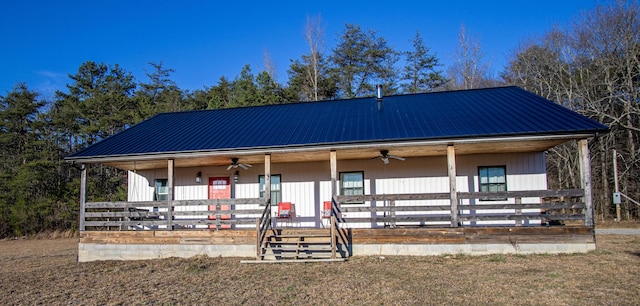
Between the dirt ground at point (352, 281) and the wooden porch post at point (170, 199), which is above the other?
the wooden porch post at point (170, 199)

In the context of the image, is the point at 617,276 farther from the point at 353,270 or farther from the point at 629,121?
the point at 629,121

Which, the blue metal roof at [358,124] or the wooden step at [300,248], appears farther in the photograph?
the blue metal roof at [358,124]

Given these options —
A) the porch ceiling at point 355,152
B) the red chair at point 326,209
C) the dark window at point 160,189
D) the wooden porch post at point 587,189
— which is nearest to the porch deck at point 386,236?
the wooden porch post at point 587,189

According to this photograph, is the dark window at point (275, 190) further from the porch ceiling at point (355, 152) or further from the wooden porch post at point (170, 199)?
the wooden porch post at point (170, 199)

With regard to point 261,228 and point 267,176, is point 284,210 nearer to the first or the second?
point 267,176

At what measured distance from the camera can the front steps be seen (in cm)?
1102

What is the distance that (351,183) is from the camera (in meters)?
14.8

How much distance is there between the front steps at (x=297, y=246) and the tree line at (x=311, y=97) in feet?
58.6

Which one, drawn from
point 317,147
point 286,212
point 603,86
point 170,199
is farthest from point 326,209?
point 603,86

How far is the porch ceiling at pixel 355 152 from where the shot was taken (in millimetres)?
11797

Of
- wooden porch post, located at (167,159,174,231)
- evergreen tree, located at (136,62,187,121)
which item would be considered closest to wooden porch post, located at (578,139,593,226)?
wooden porch post, located at (167,159,174,231)

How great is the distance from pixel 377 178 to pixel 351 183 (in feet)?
2.90

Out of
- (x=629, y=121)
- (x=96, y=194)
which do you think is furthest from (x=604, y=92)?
(x=96, y=194)

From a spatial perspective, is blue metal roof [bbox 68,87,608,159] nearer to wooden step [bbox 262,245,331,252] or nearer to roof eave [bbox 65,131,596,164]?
roof eave [bbox 65,131,596,164]
